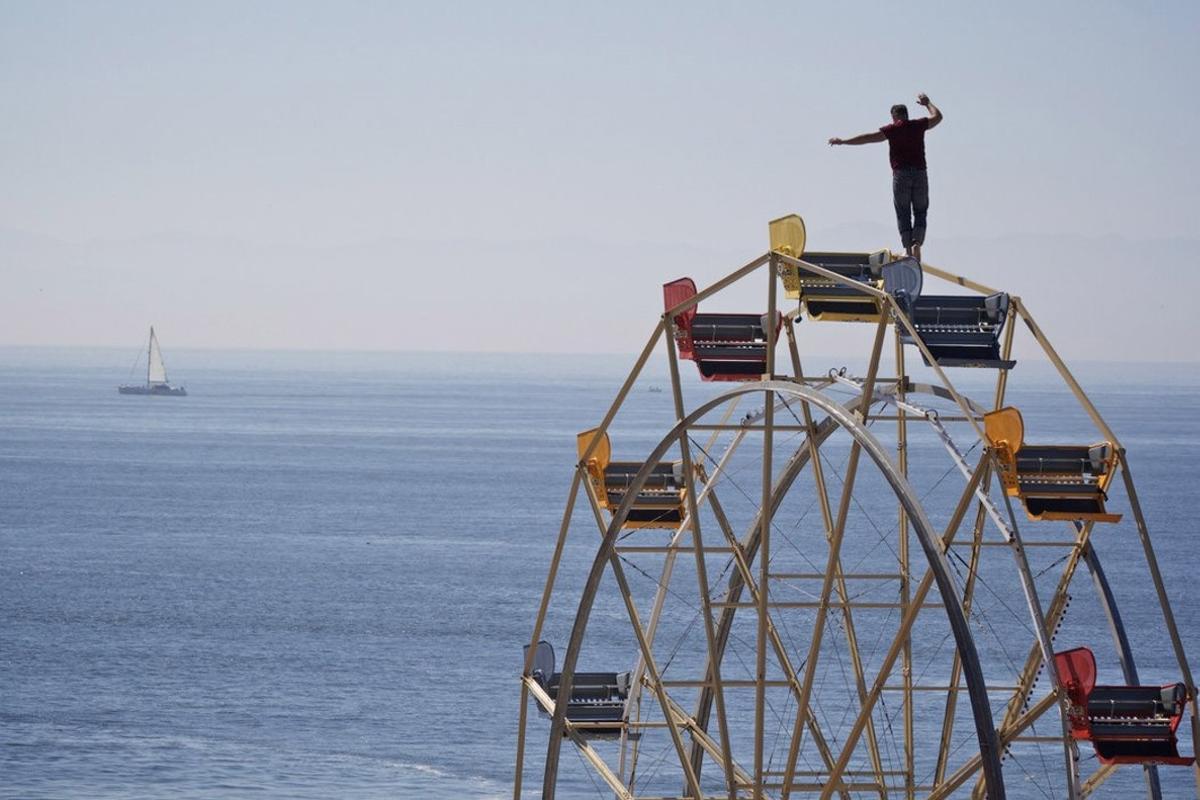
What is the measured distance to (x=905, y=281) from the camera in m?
32.4

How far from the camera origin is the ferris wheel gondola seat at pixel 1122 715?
1196 inches

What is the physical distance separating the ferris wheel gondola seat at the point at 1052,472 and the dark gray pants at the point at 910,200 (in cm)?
506

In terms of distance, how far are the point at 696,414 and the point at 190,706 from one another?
76.1 meters

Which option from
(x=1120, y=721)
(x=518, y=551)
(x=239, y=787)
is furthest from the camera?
(x=518, y=551)

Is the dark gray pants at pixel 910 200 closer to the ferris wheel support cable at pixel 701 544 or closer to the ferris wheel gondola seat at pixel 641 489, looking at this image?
the ferris wheel support cable at pixel 701 544

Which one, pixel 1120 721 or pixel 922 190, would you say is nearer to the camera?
pixel 1120 721

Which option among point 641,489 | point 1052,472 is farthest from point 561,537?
point 1052,472

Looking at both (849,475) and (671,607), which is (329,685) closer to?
(671,607)

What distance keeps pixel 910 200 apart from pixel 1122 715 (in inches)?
381

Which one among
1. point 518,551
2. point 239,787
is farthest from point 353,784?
point 518,551

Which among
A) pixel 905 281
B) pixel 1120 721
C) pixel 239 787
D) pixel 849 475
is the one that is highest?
pixel 905 281

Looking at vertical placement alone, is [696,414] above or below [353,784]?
above

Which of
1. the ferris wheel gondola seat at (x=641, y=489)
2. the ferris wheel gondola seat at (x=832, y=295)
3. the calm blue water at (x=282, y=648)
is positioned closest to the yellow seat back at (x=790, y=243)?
the ferris wheel gondola seat at (x=832, y=295)

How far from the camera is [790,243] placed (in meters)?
35.9
